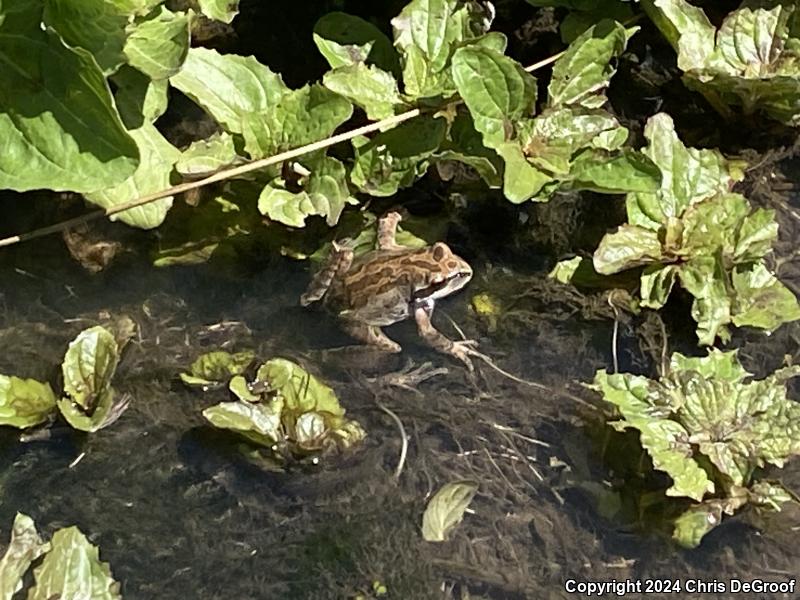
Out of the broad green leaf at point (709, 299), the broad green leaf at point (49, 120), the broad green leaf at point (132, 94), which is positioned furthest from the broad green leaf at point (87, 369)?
the broad green leaf at point (709, 299)

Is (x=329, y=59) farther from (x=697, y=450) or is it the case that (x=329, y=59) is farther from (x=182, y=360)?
(x=697, y=450)

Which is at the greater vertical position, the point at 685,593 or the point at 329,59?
the point at 329,59

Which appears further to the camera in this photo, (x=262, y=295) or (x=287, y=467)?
(x=262, y=295)

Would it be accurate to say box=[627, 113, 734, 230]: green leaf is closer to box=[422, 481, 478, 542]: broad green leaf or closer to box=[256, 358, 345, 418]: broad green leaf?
box=[422, 481, 478, 542]: broad green leaf

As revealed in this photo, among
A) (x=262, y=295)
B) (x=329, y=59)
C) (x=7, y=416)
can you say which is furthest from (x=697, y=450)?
(x=7, y=416)

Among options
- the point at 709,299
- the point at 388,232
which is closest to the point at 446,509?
the point at 388,232

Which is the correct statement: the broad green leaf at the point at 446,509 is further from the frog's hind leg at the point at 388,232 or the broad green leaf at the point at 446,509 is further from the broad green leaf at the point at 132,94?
the broad green leaf at the point at 132,94

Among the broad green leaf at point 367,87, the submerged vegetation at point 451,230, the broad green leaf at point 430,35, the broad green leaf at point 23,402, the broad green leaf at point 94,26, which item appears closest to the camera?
the broad green leaf at point 94,26
